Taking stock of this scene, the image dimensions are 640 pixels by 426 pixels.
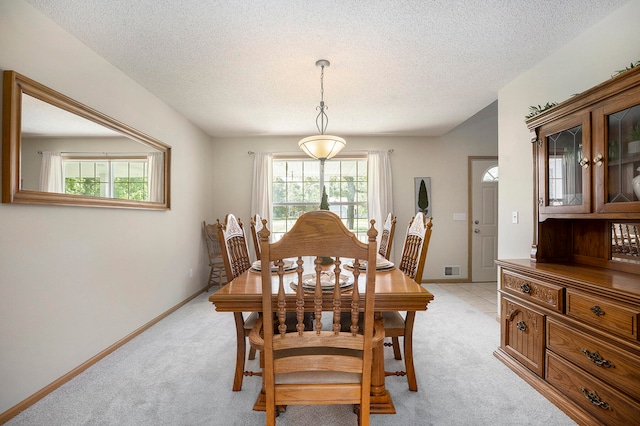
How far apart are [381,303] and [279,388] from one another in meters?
0.60

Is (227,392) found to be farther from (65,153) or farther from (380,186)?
(380,186)

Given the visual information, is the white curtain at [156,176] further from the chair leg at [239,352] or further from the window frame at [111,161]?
the chair leg at [239,352]

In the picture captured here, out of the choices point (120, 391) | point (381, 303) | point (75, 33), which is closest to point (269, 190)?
point (75, 33)

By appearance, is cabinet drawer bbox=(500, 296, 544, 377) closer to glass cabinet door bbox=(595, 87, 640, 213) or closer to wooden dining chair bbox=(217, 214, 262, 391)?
glass cabinet door bbox=(595, 87, 640, 213)

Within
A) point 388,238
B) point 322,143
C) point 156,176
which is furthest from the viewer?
point 156,176

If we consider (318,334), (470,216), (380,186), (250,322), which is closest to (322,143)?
(250,322)

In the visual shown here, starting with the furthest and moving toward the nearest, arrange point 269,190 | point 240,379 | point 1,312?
point 269,190
point 240,379
point 1,312

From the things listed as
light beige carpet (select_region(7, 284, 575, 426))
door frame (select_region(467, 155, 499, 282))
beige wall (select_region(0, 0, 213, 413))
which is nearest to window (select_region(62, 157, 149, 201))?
beige wall (select_region(0, 0, 213, 413))

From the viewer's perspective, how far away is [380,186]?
5.13 m

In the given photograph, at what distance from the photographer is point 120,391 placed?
2045 mm

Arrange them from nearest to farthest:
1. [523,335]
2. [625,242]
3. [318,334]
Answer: [318,334]
[625,242]
[523,335]

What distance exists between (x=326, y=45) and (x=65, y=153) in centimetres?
208

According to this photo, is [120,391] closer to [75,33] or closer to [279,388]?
[279,388]

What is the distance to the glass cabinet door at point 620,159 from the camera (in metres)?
1.62
